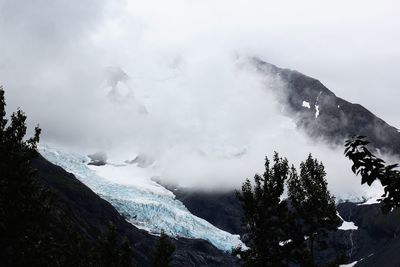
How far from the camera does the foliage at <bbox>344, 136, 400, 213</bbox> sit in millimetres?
10789

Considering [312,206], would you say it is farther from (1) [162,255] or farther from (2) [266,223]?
(1) [162,255]

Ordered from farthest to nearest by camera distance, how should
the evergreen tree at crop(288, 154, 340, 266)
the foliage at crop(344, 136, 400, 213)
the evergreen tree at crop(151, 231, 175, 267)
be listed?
1. the evergreen tree at crop(151, 231, 175, 267)
2. the evergreen tree at crop(288, 154, 340, 266)
3. the foliage at crop(344, 136, 400, 213)

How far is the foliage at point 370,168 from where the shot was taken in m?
10.8

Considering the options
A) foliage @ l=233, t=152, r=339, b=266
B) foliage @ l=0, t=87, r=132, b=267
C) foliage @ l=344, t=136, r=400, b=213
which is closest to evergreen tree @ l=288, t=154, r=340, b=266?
foliage @ l=233, t=152, r=339, b=266

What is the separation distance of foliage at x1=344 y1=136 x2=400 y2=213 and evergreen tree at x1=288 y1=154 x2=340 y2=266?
1155 inches

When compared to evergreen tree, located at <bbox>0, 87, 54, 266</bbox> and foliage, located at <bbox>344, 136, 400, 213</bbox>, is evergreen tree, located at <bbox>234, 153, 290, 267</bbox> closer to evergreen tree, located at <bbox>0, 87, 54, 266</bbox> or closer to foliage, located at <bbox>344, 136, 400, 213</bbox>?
evergreen tree, located at <bbox>0, 87, 54, 266</bbox>

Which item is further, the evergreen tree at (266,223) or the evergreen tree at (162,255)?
the evergreen tree at (162,255)

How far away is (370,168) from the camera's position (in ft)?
35.8

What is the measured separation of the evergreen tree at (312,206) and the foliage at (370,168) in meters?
29.3

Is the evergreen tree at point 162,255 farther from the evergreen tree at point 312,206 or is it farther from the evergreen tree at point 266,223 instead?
the evergreen tree at point 266,223

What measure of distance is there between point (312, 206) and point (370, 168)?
33.3 meters

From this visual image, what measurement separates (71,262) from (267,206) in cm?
2374

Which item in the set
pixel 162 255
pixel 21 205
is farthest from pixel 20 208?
pixel 162 255

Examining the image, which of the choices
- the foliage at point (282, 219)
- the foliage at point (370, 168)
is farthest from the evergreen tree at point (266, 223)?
the foliage at point (370, 168)
